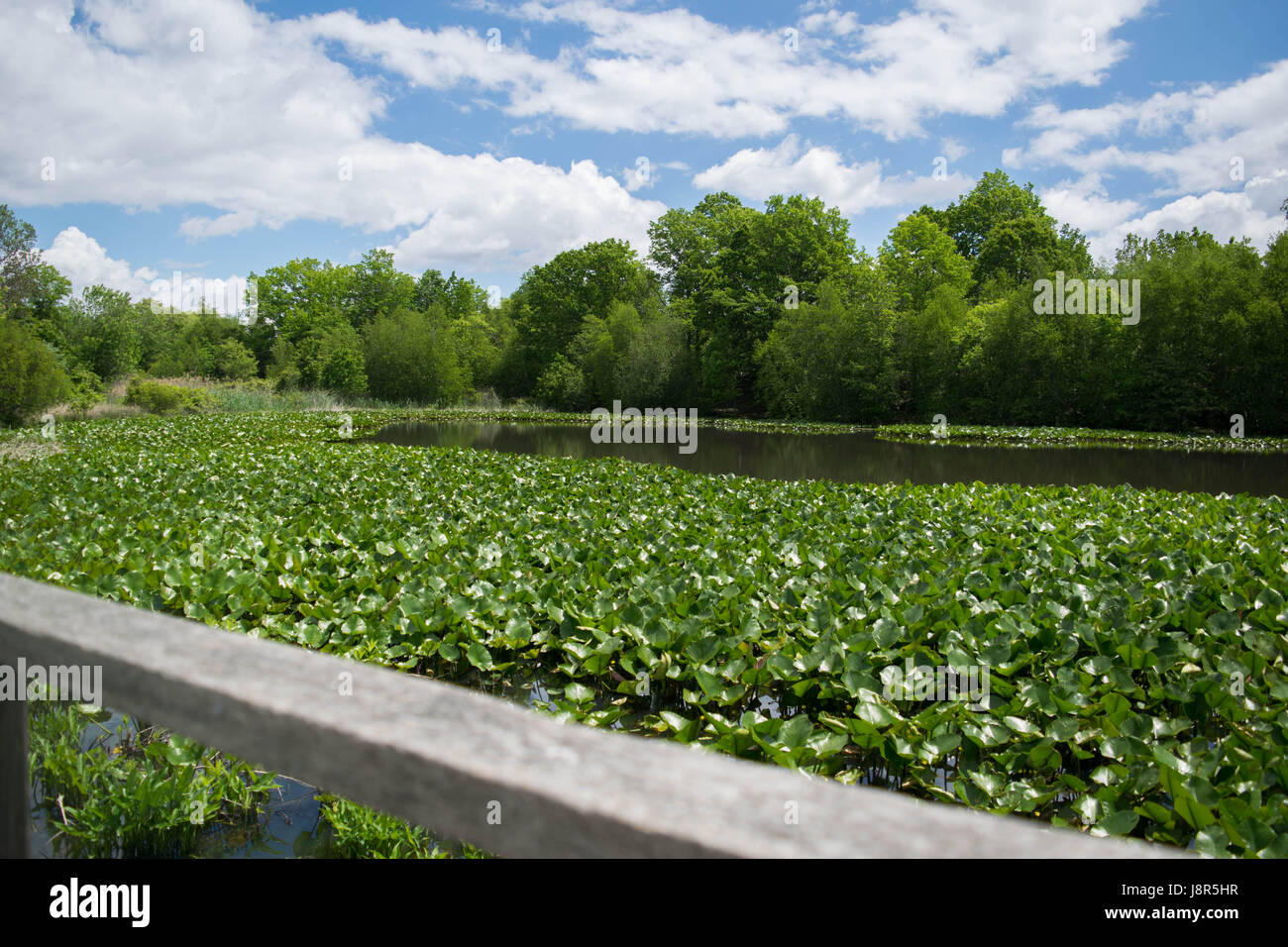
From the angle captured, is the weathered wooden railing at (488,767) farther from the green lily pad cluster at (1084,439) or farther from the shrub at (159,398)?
the shrub at (159,398)

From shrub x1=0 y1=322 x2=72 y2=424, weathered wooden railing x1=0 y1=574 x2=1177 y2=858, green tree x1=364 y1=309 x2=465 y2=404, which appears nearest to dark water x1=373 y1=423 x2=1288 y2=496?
shrub x1=0 y1=322 x2=72 y2=424

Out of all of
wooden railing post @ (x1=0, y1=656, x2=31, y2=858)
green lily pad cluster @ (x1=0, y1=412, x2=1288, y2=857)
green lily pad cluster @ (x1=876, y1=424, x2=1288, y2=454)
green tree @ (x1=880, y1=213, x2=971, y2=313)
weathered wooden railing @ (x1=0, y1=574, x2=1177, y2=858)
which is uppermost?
green tree @ (x1=880, y1=213, x2=971, y2=313)

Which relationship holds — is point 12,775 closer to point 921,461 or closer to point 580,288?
point 921,461

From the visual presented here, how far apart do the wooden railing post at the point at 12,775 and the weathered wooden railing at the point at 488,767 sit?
0.32 meters

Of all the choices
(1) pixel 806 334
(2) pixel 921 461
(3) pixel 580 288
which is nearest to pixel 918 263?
(1) pixel 806 334

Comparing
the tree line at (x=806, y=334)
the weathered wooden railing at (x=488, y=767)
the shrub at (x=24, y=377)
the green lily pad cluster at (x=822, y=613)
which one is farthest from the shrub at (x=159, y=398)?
the weathered wooden railing at (x=488, y=767)

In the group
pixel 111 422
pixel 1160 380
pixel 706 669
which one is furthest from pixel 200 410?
pixel 1160 380

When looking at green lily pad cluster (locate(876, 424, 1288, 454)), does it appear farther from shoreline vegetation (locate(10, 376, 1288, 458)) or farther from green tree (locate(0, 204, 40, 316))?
green tree (locate(0, 204, 40, 316))

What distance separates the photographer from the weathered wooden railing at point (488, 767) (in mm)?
672

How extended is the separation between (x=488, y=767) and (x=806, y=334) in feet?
120

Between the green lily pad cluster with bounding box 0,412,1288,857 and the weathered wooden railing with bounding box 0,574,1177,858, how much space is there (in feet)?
7.76

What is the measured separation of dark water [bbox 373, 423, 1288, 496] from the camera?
15.1 metres

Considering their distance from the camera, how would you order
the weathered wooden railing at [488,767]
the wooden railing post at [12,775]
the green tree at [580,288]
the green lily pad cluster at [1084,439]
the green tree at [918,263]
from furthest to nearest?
the green tree at [580,288]
the green tree at [918,263]
the green lily pad cluster at [1084,439]
the wooden railing post at [12,775]
the weathered wooden railing at [488,767]
